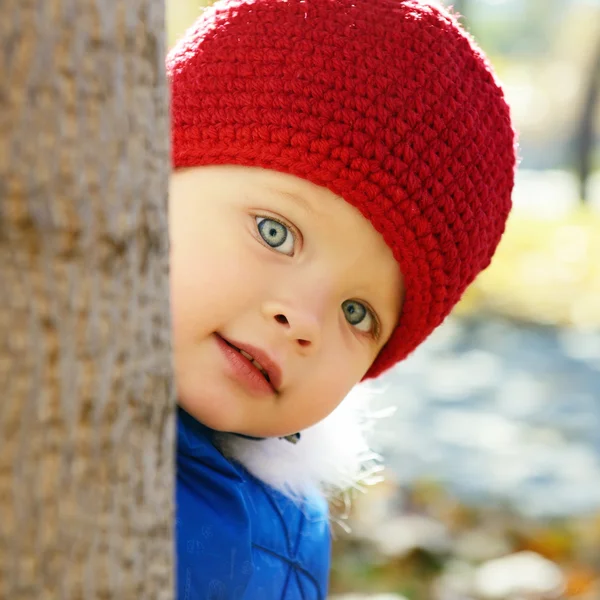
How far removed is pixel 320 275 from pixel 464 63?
48 centimetres

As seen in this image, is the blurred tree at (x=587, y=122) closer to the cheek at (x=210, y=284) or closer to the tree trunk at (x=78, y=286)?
the cheek at (x=210, y=284)

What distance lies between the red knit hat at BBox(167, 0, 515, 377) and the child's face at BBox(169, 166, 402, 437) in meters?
0.04

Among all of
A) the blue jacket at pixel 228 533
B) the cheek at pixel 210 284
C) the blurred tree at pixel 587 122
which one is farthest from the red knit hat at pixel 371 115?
the blurred tree at pixel 587 122

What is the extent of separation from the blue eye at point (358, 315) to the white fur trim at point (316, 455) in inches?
10.5

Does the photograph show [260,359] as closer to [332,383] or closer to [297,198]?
[332,383]

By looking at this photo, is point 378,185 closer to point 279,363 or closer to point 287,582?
point 279,363

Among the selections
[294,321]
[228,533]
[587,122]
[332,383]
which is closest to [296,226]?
[294,321]

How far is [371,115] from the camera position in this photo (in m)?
1.61

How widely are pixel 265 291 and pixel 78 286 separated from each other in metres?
0.83

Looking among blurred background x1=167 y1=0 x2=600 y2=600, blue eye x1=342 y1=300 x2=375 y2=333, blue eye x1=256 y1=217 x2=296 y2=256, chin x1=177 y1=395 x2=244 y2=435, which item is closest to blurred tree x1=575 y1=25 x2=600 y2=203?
blurred background x1=167 y1=0 x2=600 y2=600

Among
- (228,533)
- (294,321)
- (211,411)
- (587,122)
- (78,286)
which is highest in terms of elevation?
(587,122)

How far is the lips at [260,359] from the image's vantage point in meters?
1.51

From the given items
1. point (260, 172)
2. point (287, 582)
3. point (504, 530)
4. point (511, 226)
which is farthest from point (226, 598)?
point (511, 226)

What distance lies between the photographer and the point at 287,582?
165cm
